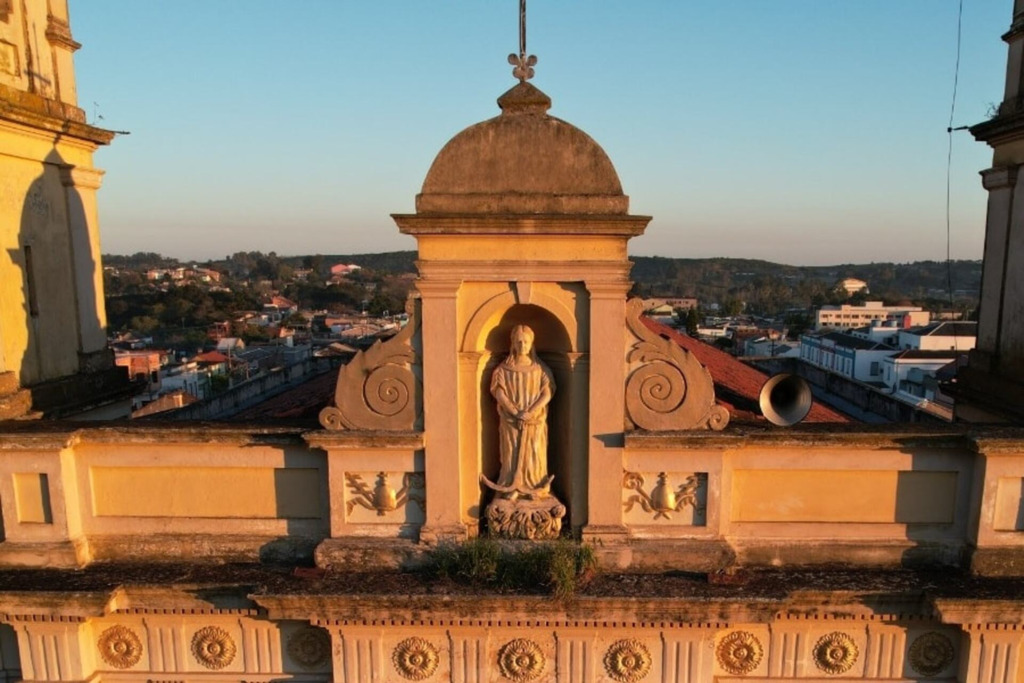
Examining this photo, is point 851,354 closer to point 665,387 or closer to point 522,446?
point 665,387

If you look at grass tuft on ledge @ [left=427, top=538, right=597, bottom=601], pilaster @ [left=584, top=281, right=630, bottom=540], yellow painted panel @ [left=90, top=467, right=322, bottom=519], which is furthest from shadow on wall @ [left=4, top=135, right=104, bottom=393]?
pilaster @ [left=584, top=281, right=630, bottom=540]

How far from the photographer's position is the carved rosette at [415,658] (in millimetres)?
6465

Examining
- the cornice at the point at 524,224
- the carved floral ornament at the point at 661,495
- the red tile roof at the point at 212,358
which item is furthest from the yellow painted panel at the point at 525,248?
the red tile roof at the point at 212,358

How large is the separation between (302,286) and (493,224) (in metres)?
161

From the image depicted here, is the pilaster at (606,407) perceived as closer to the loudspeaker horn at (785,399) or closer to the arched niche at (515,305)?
the arched niche at (515,305)

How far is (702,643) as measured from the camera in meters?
6.32

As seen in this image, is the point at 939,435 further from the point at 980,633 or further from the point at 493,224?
the point at 493,224

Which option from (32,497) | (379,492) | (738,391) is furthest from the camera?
(738,391)

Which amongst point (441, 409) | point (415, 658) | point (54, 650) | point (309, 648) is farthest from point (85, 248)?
point (415, 658)

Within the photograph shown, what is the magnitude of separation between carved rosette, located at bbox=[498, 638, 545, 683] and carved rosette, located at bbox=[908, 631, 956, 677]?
3.65m

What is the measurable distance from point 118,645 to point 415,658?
3066 millimetres

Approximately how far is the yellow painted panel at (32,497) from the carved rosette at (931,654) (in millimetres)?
8758

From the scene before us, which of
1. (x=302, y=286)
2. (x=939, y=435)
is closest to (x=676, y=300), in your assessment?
A: (x=302, y=286)

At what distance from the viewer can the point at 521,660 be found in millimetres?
6438
